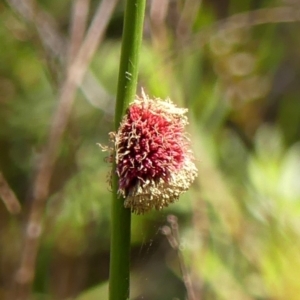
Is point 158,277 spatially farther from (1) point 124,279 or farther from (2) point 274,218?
(1) point 124,279

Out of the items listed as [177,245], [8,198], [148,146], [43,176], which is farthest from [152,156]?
[8,198]

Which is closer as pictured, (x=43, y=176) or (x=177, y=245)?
(x=177, y=245)

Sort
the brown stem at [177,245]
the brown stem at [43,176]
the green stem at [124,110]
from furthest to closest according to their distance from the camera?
1. the brown stem at [43,176]
2. the brown stem at [177,245]
3. the green stem at [124,110]

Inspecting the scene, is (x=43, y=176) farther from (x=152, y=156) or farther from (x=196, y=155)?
(x=152, y=156)

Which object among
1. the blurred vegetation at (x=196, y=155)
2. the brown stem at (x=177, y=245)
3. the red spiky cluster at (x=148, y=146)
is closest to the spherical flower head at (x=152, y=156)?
the red spiky cluster at (x=148, y=146)

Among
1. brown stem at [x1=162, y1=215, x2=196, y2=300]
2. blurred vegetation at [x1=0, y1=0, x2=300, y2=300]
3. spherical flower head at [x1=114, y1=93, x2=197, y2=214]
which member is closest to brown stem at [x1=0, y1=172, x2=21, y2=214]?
blurred vegetation at [x1=0, y1=0, x2=300, y2=300]

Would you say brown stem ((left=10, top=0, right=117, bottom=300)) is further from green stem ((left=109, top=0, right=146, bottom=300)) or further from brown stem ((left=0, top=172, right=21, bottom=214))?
green stem ((left=109, top=0, right=146, bottom=300))

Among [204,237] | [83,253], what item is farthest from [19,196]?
[204,237]

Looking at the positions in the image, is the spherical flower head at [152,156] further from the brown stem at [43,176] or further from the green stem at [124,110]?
the brown stem at [43,176]
